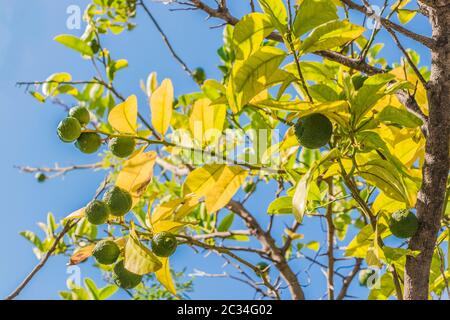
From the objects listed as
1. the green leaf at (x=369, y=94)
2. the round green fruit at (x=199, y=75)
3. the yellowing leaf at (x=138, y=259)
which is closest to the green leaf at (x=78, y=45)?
the round green fruit at (x=199, y=75)

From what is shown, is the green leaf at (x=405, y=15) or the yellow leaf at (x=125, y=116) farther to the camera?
the green leaf at (x=405, y=15)

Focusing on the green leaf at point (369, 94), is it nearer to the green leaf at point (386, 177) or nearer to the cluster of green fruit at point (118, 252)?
the green leaf at point (386, 177)

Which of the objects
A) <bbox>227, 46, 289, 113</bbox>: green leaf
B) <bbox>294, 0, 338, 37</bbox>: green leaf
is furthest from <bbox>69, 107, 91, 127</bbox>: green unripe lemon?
<bbox>294, 0, 338, 37</bbox>: green leaf

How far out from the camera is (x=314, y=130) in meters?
0.99

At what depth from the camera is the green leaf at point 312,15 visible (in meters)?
0.98

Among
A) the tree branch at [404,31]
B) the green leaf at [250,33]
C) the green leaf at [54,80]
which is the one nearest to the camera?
the green leaf at [250,33]

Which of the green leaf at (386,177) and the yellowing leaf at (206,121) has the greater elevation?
the yellowing leaf at (206,121)

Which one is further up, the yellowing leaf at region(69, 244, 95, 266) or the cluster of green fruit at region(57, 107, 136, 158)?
the cluster of green fruit at region(57, 107, 136, 158)

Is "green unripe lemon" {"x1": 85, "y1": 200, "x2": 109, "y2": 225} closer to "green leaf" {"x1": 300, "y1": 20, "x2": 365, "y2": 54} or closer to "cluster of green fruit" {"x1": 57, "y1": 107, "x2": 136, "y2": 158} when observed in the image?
"cluster of green fruit" {"x1": 57, "y1": 107, "x2": 136, "y2": 158}

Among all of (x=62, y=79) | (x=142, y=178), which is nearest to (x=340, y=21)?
(x=142, y=178)

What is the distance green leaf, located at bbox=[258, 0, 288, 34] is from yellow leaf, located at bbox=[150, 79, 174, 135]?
11.3 inches

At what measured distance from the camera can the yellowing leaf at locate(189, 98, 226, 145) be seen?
4.06ft

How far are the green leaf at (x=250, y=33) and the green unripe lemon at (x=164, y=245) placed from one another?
1.19 feet

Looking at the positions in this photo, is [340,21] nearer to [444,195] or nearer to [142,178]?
[444,195]
